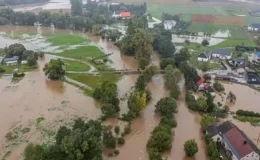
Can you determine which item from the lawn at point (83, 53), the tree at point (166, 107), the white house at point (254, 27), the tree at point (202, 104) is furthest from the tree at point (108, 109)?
the white house at point (254, 27)

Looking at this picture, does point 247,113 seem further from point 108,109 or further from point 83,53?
point 83,53

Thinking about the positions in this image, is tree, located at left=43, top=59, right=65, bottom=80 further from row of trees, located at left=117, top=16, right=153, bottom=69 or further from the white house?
the white house

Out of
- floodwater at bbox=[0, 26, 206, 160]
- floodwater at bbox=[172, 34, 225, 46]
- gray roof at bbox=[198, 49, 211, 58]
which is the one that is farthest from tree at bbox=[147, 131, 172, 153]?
floodwater at bbox=[172, 34, 225, 46]

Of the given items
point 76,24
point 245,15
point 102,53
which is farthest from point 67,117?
point 245,15

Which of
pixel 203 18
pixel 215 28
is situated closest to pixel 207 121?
pixel 215 28

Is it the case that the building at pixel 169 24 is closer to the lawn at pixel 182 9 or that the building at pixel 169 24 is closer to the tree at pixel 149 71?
the lawn at pixel 182 9

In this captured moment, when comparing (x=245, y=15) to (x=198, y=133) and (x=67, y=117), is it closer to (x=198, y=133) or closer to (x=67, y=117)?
(x=198, y=133)
